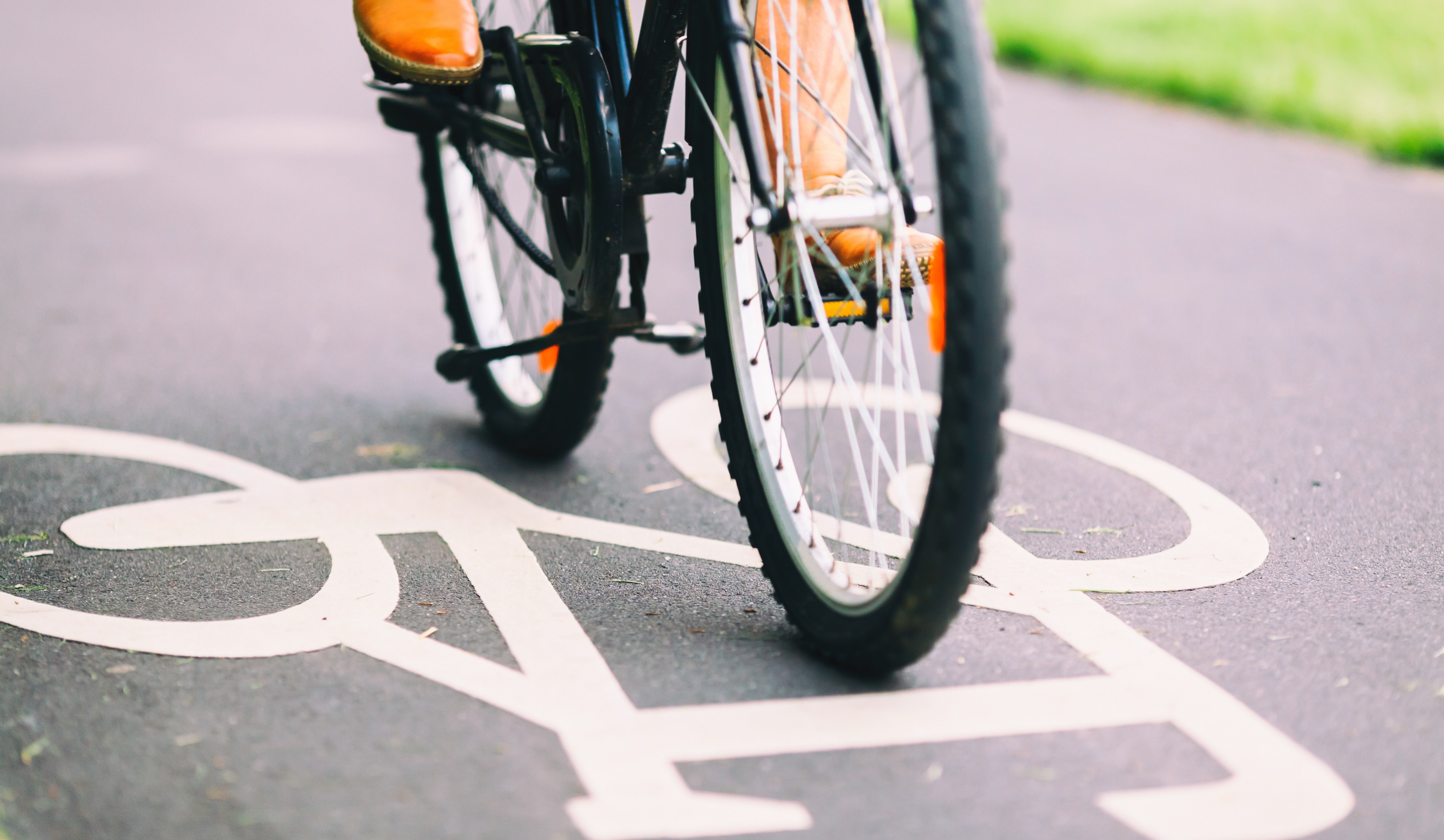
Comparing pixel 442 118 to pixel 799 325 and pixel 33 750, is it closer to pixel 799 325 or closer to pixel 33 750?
pixel 799 325

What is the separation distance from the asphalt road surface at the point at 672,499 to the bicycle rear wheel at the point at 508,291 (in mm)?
119

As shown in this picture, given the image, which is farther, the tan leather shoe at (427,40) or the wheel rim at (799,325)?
the tan leather shoe at (427,40)

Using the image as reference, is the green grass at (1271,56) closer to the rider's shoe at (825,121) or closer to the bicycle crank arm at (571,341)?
the bicycle crank arm at (571,341)

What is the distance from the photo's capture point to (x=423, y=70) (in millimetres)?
2463

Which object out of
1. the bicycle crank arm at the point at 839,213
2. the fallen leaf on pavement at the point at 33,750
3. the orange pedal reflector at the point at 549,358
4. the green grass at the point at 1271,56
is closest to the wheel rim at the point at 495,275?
the orange pedal reflector at the point at 549,358

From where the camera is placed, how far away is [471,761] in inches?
72.7

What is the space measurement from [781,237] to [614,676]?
71cm

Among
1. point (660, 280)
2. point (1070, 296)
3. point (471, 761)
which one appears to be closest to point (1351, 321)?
point (1070, 296)

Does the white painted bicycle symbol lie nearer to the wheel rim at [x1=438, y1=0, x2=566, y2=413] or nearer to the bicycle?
the bicycle

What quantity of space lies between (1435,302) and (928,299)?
2.97 metres

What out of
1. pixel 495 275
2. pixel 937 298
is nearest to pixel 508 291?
pixel 495 275

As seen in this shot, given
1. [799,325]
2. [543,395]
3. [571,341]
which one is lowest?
[543,395]

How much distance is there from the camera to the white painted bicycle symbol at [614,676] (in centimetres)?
177

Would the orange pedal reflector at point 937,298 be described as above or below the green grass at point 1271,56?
above
